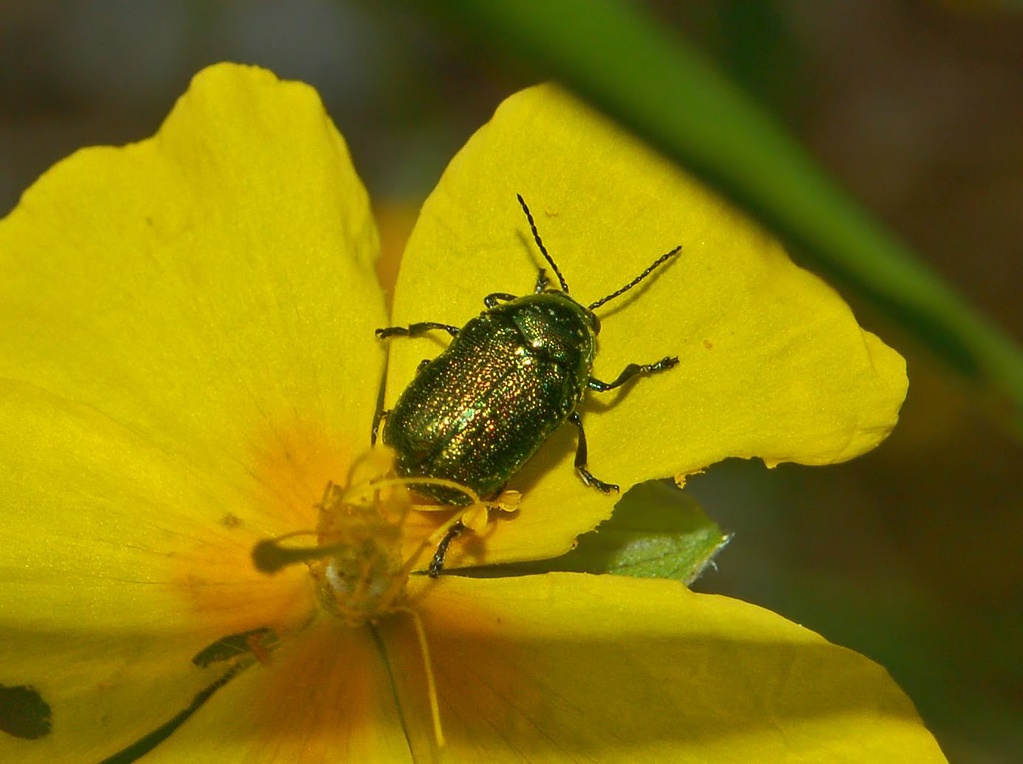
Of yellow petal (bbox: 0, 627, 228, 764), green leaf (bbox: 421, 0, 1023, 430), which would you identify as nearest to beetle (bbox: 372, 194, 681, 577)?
yellow petal (bbox: 0, 627, 228, 764)

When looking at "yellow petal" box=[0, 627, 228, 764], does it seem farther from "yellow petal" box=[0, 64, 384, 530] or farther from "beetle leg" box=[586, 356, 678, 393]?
"beetle leg" box=[586, 356, 678, 393]

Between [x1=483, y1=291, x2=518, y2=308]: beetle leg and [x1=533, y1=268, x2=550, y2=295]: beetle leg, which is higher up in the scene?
[x1=533, y1=268, x2=550, y2=295]: beetle leg

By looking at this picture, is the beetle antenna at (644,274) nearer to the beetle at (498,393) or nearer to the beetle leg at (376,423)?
the beetle at (498,393)

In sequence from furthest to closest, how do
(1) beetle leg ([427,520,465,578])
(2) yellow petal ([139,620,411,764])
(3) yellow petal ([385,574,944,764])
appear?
(1) beetle leg ([427,520,465,578])
(2) yellow petal ([139,620,411,764])
(3) yellow petal ([385,574,944,764])

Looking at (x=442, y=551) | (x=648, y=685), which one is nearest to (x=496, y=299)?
(x=442, y=551)

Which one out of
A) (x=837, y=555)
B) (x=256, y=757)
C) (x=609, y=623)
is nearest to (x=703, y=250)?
(x=609, y=623)
